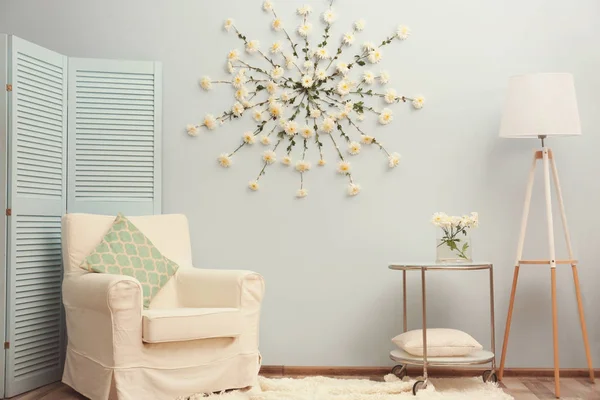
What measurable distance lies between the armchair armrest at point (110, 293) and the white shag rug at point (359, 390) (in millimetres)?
578

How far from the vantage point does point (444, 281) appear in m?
4.34

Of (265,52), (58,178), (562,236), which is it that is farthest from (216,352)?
(562,236)

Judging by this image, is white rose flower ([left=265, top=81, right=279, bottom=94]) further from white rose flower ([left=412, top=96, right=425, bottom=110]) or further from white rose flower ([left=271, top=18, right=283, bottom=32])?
white rose flower ([left=412, top=96, right=425, bottom=110])

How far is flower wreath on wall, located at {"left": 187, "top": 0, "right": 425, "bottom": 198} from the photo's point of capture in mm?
4367

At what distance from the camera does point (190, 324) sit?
3.37 metres

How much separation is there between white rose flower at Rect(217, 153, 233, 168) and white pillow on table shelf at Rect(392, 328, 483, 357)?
1.44 meters

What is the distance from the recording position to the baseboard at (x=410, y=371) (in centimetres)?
423

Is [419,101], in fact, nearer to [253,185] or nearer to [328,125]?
[328,125]

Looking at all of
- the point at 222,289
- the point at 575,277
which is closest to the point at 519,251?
the point at 575,277

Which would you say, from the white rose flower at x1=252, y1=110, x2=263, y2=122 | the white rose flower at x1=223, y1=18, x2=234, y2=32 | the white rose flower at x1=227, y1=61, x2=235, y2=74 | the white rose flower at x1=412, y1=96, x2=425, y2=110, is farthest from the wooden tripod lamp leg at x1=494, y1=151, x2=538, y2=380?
the white rose flower at x1=223, y1=18, x2=234, y2=32

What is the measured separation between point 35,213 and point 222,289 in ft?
3.53

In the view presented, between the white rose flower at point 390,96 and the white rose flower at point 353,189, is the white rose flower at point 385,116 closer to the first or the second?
the white rose flower at point 390,96

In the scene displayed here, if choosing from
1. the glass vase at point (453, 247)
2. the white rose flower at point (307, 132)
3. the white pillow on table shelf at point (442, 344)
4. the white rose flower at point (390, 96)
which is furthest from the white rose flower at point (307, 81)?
the white pillow on table shelf at point (442, 344)

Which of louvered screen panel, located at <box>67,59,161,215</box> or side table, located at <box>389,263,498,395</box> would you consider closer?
side table, located at <box>389,263,498,395</box>
